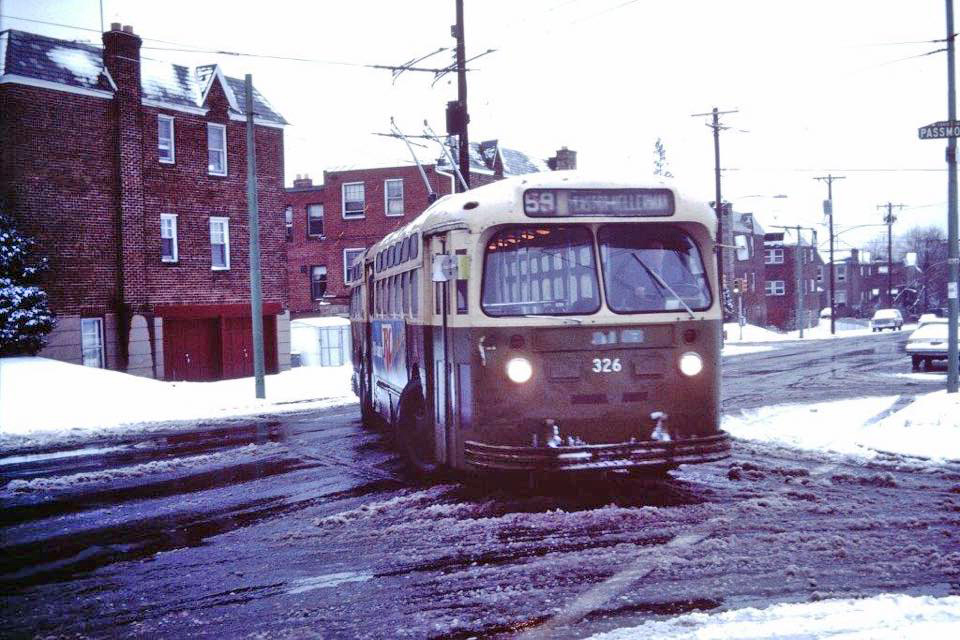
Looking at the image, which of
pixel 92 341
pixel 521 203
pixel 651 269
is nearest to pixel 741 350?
pixel 92 341

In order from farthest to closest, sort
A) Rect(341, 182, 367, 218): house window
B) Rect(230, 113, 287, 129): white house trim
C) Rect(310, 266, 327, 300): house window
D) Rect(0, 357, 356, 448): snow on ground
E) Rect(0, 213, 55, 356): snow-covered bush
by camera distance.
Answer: Rect(310, 266, 327, 300): house window < Rect(341, 182, 367, 218): house window < Rect(230, 113, 287, 129): white house trim < Rect(0, 213, 55, 356): snow-covered bush < Rect(0, 357, 356, 448): snow on ground

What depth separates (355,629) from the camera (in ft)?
18.6

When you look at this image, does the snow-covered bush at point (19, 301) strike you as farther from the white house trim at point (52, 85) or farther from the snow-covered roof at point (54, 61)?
the snow-covered roof at point (54, 61)

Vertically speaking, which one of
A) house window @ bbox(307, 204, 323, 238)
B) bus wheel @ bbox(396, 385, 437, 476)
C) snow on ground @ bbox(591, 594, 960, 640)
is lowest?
snow on ground @ bbox(591, 594, 960, 640)

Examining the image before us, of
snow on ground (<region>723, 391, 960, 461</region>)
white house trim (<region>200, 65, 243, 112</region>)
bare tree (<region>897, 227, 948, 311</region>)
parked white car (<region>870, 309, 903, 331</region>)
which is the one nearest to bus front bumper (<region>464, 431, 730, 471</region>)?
snow on ground (<region>723, 391, 960, 461</region>)

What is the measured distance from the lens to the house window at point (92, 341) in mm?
26953

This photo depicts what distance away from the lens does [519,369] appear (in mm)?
8914

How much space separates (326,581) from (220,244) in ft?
83.8

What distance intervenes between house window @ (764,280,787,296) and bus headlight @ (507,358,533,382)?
8262 cm

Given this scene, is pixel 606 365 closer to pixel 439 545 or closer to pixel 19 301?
pixel 439 545

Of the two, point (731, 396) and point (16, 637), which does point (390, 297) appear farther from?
point (731, 396)

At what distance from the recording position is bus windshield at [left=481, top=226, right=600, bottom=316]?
9055 millimetres

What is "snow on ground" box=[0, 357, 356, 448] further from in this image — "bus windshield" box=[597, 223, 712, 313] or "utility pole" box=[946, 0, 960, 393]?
"utility pole" box=[946, 0, 960, 393]

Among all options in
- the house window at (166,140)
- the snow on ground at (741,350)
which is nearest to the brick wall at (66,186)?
the house window at (166,140)
